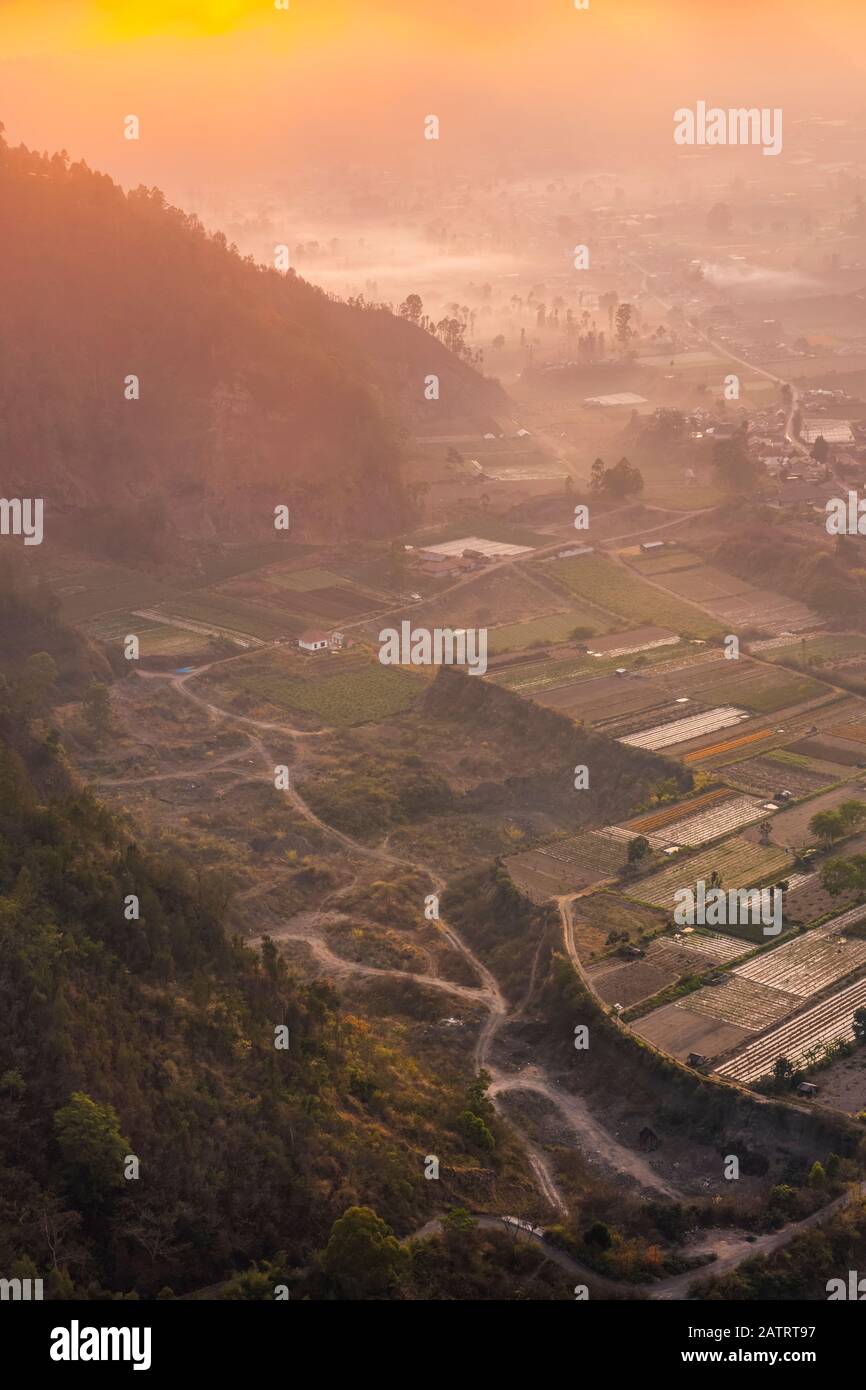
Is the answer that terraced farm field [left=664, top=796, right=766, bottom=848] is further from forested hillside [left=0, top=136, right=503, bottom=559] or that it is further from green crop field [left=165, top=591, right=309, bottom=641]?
forested hillside [left=0, top=136, right=503, bottom=559]

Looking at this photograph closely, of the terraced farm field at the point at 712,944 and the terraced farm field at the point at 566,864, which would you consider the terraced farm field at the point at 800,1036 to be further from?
the terraced farm field at the point at 566,864

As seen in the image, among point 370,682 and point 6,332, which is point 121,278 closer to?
point 6,332

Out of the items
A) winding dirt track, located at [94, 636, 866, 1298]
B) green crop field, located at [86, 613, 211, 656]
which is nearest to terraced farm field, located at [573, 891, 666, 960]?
winding dirt track, located at [94, 636, 866, 1298]

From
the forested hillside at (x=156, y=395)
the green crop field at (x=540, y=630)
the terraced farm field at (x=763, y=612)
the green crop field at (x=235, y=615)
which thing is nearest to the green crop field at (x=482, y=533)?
the forested hillside at (x=156, y=395)

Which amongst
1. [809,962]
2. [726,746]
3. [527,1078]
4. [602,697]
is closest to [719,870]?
[809,962]

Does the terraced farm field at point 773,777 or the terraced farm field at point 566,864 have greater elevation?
the terraced farm field at point 773,777

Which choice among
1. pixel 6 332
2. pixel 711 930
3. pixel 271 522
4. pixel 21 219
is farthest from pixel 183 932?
pixel 21 219

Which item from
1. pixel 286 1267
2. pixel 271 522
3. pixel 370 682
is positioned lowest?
pixel 286 1267
